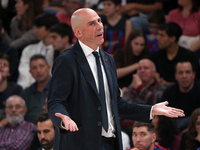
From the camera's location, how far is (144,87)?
540 centimetres

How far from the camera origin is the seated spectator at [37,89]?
18.9 ft

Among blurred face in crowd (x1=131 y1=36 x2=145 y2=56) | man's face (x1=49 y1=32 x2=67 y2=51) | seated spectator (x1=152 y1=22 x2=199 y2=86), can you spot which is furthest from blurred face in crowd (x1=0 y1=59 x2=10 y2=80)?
seated spectator (x1=152 y1=22 x2=199 y2=86)

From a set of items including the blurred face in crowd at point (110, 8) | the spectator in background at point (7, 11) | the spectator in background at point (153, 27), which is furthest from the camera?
the spectator in background at point (7, 11)

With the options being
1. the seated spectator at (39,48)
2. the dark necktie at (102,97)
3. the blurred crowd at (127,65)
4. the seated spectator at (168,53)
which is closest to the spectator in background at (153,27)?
the blurred crowd at (127,65)

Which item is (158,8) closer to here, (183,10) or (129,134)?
(183,10)

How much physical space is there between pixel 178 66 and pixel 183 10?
1.55 m

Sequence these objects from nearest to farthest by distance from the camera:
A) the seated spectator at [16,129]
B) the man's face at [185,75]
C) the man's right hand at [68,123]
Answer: the man's right hand at [68,123] < the seated spectator at [16,129] < the man's face at [185,75]

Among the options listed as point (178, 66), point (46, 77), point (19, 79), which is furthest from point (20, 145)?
point (178, 66)

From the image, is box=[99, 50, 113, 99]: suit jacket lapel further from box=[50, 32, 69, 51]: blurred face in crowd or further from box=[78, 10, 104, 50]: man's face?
box=[50, 32, 69, 51]: blurred face in crowd

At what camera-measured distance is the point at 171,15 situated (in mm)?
6684

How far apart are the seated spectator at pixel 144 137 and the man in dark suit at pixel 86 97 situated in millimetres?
1333

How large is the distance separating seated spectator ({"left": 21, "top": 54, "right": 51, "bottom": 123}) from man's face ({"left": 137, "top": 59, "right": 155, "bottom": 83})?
1.32 m

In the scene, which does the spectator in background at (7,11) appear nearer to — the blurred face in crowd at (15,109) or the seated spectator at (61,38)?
the seated spectator at (61,38)

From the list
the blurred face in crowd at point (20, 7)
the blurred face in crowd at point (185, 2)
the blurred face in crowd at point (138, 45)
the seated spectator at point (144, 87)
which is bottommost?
the seated spectator at point (144, 87)
